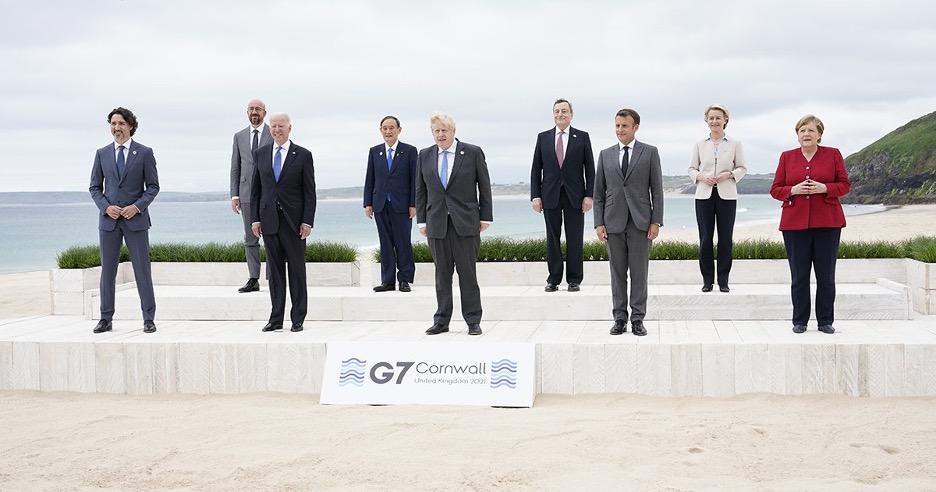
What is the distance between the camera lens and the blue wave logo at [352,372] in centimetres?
549

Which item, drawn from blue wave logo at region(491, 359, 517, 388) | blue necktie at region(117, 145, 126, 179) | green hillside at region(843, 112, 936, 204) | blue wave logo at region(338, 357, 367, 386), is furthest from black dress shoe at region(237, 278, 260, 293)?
green hillside at region(843, 112, 936, 204)

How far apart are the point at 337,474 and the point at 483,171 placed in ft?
8.71

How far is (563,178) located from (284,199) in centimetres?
240

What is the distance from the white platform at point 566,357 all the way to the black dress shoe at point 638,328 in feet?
0.23

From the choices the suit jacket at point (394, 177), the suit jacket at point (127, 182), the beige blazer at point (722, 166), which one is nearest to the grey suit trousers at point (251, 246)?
the suit jacket at point (394, 177)

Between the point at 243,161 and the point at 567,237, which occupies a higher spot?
the point at 243,161

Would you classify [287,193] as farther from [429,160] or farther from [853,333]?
[853,333]

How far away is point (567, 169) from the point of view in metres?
7.17

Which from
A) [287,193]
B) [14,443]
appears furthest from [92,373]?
[287,193]

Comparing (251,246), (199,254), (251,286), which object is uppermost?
(251,246)

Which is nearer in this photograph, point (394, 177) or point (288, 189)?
point (288, 189)

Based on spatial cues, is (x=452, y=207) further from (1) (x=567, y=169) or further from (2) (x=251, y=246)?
(2) (x=251, y=246)

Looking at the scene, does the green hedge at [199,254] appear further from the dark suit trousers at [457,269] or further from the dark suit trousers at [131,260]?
the dark suit trousers at [457,269]

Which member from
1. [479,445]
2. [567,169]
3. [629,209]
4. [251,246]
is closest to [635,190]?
[629,209]
